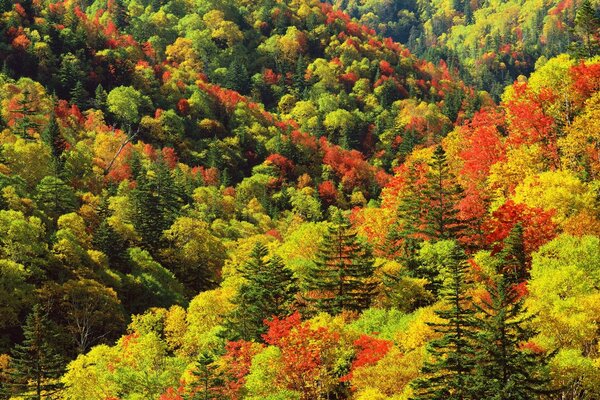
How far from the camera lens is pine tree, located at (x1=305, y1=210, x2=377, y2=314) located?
66000 millimetres

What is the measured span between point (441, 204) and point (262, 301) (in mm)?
24189

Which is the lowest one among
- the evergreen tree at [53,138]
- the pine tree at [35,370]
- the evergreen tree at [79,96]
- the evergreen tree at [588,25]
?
the pine tree at [35,370]

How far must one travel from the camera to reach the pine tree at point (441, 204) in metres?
75.8

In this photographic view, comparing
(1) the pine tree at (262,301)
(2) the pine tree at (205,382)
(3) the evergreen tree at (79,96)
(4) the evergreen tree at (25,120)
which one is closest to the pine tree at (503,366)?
(2) the pine tree at (205,382)

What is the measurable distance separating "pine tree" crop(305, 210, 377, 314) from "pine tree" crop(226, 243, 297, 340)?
2.43m

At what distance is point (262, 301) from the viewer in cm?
6731

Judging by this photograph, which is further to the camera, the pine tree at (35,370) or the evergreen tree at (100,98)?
the evergreen tree at (100,98)

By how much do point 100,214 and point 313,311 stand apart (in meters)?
50.8

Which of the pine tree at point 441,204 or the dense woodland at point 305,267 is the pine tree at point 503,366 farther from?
the pine tree at point 441,204

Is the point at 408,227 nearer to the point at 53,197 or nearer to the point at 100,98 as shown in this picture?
the point at 53,197

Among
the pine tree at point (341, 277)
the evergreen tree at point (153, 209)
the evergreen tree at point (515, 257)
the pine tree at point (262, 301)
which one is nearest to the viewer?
the evergreen tree at point (515, 257)

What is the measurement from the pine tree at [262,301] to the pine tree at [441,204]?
18156 millimetres

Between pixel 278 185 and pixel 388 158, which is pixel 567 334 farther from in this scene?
pixel 388 158

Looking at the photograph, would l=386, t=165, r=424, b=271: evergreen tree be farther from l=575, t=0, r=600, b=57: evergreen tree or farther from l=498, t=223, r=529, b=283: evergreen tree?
l=575, t=0, r=600, b=57: evergreen tree
